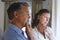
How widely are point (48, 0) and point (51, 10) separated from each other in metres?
0.09

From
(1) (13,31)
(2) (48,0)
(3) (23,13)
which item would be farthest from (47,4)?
(1) (13,31)

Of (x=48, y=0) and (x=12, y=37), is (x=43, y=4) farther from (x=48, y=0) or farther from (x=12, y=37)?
(x=12, y=37)

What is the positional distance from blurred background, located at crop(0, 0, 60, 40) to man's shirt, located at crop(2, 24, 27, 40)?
4cm

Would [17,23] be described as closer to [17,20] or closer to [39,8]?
[17,20]

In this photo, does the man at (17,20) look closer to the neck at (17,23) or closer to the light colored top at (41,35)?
the neck at (17,23)

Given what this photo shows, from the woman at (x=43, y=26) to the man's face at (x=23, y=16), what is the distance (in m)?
0.10

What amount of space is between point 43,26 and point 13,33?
0.90ft

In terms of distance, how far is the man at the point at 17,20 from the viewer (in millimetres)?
1122

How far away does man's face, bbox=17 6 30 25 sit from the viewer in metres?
1.14

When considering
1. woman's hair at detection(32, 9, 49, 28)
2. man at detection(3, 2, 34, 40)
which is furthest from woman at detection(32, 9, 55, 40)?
man at detection(3, 2, 34, 40)

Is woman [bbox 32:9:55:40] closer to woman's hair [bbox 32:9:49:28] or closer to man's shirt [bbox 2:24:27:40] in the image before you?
woman's hair [bbox 32:9:49:28]

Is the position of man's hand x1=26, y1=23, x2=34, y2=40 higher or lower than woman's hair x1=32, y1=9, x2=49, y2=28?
lower

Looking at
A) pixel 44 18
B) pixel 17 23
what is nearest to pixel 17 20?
pixel 17 23

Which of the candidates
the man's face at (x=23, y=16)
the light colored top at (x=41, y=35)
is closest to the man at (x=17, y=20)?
the man's face at (x=23, y=16)
